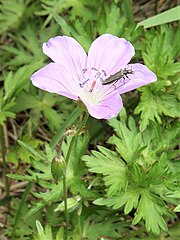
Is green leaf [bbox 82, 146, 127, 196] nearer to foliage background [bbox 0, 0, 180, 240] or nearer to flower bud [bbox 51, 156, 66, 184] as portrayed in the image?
foliage background [bbox 0, 0, 180, 240]

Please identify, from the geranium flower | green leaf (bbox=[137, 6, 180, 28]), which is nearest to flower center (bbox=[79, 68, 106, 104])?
the geranium flower

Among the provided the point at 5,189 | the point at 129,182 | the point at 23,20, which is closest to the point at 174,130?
the point at 129,182

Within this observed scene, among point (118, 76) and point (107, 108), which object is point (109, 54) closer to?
point (118, 76)

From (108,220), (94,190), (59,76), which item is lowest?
(108,220)

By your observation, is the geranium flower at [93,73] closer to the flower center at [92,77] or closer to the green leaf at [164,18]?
the flower center at [92,77]

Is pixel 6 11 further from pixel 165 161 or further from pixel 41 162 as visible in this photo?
pixel 165 161

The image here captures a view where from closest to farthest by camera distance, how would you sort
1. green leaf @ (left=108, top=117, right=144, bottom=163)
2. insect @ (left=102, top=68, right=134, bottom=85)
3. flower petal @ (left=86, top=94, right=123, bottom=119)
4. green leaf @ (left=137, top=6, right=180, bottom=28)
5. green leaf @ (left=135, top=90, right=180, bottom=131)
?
1. flower petal @ (left=86, top=94, right=123, bottom=119)
2. insect @ (left=102, top=68, right=134, bottom=85)
3. green leaf @ (left=108, top=117, right=144, bottom=163)
4. green leaf @ (left=135, top=90, right=180, bottom=131)
5. green leaf @ (left=137, top=6, right=180, bottom=28)

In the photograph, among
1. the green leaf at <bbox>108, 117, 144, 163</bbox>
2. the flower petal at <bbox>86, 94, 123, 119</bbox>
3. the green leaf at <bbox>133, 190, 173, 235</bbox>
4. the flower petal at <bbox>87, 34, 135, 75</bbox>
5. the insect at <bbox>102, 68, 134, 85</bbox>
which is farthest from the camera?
the green leaf at <bbox>108, 117, 144, 163</bbox>
